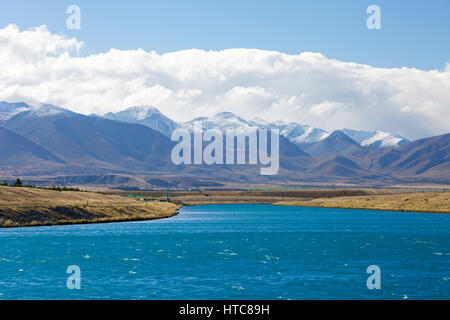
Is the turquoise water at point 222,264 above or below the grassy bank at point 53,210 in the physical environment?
below

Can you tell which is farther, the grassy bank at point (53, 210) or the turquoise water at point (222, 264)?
the grassy bank at point (53, 210)

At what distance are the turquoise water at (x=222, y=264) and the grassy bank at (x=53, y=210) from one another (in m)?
11.3

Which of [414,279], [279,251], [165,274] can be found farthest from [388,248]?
[165,274]

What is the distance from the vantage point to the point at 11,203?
122875 mm

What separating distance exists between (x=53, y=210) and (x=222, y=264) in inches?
2779

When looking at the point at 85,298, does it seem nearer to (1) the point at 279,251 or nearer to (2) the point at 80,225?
(1) the point at 279,251

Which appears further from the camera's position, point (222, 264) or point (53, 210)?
point (53, 210)

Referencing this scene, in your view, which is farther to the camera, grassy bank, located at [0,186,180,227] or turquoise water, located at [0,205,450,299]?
grassy bank, located at [0,186,180,227]

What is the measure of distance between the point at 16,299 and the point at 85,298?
4.88m

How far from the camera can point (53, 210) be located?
12538 cm

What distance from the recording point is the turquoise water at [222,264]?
1889 inches

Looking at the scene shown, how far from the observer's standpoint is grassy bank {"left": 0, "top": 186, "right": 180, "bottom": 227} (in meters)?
117

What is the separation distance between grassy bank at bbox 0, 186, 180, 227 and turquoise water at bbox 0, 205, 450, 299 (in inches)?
445
